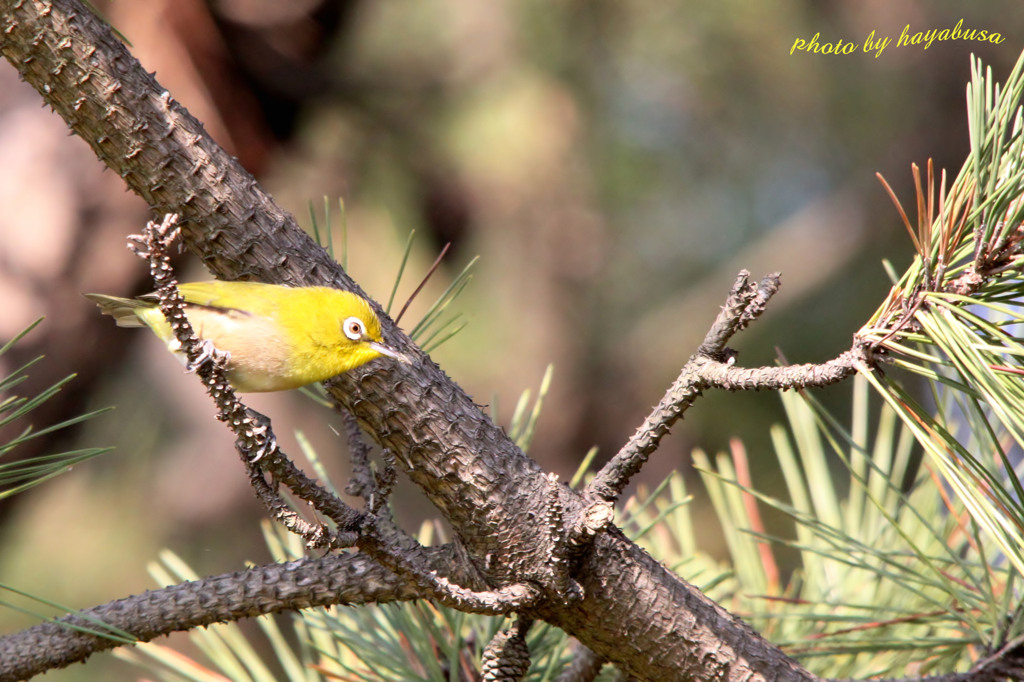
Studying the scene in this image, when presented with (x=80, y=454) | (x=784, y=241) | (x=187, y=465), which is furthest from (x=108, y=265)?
(x=784, y=241)

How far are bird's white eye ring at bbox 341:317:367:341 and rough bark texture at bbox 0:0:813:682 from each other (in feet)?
0.18

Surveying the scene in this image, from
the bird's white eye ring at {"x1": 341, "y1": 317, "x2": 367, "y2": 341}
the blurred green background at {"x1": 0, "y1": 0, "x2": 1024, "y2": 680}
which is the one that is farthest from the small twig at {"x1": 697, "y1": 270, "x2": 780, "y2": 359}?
the blurred green background at {"x1": 0, "y1": 0, "x2": 1024, "y2": 680}

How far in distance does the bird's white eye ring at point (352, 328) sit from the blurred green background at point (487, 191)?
2225mm

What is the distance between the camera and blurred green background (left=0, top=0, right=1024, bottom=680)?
3.34 meters

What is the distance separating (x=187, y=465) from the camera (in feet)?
13.9

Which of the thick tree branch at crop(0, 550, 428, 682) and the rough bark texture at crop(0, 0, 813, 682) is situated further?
the thick tree branch at crop(0, 550, 428, 682)

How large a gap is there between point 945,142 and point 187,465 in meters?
4.37

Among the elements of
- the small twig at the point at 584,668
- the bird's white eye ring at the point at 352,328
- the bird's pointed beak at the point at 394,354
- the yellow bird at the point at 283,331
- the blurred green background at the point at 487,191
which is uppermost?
the blurred green background at the point at 487,191

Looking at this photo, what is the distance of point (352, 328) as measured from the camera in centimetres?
133

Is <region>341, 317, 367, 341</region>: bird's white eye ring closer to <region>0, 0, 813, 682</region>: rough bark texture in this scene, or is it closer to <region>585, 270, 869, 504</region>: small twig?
<region>0, 0, 813, 682</region>: rough bark texture

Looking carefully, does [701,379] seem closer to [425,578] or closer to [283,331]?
[425,578]

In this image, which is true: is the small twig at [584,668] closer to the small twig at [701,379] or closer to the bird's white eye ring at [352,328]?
the small twig at [701,379]

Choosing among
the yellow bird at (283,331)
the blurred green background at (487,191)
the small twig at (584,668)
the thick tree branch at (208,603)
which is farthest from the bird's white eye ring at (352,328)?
the blurred green background at (487,191)

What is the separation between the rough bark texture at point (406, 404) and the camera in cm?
109
